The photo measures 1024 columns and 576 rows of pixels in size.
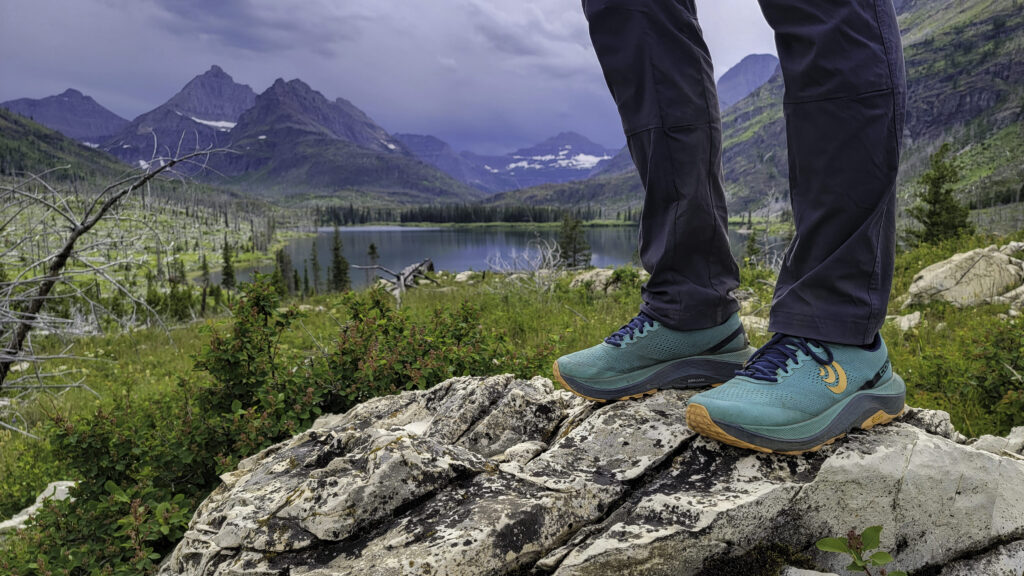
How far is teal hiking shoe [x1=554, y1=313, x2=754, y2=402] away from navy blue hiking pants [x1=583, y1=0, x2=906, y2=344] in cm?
8

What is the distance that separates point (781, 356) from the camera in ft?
6.59

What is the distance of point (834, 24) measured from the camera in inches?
68.2

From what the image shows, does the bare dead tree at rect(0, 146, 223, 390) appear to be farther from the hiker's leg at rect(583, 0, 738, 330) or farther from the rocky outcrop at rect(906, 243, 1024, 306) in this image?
the rocky outcrop at rect(906, 243, 1024, 306)

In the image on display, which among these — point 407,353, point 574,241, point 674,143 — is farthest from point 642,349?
point 574,241

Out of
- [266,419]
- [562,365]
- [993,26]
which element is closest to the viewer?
[562,365]

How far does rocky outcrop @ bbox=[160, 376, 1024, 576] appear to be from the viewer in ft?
5.51

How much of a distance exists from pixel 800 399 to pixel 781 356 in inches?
8.2

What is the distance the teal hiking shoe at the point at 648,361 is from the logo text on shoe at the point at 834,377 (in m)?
0.51

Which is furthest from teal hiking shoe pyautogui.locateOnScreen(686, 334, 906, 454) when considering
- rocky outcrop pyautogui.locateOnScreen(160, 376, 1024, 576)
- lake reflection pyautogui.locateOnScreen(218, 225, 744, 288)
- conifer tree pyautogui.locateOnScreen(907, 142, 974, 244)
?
lake reflection pyautogui.locateOnScreen(218, 225, 744, 288)

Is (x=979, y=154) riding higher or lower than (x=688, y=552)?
higher

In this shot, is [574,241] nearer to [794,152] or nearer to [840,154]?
[794,152]

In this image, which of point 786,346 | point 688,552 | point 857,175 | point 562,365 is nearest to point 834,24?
Result: point 857,175

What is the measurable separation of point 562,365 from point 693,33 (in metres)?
1.65

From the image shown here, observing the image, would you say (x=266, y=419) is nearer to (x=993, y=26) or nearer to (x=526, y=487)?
(x=526, y=487)
